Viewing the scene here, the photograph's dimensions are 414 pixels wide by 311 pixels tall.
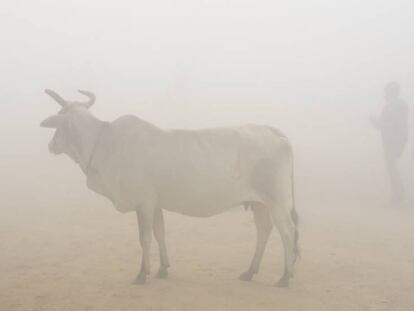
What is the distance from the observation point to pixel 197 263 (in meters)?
8.32

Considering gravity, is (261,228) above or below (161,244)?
above

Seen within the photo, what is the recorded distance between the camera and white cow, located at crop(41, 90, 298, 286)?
7.25 meters

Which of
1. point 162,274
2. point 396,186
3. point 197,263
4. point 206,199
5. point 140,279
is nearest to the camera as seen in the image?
point 140,279

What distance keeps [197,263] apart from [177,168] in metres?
1.67

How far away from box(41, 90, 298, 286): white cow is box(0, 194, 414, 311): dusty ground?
20.0 inches

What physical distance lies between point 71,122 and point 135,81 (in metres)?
24.9

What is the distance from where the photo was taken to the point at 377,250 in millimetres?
9617

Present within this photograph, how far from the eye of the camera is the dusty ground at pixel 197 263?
660 centimetres

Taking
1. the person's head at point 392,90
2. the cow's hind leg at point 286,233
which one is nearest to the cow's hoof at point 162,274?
the cow's hind leg at point 286,233

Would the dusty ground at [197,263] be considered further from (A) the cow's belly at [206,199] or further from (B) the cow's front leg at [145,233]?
(A) the cow's belly at [206,199]

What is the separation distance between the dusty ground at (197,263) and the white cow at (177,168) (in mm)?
509

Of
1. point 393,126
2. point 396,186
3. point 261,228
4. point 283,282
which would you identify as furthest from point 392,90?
point 283,282

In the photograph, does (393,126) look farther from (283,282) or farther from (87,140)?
(87,140)

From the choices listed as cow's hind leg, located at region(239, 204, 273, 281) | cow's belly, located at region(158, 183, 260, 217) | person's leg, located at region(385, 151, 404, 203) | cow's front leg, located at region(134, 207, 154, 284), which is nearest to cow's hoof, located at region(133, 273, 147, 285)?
cow's front leg, located at region(134, 207, 154, 284)
